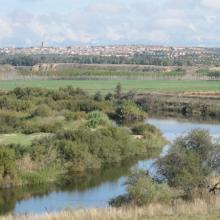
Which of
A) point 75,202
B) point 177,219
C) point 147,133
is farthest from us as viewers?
point 147,133

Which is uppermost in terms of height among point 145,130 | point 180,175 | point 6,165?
point 180,175

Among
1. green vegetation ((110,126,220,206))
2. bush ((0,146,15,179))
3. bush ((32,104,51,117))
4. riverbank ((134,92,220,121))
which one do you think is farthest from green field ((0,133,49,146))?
riverbank ((134,92,220,121))

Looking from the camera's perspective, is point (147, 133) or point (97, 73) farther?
point (97, 73)

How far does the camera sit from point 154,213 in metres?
18.6

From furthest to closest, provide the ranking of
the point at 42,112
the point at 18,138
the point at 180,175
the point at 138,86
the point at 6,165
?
the point at 138,86
the point at 42,112
the point at 18,138
the point at 6,165
the point at 180,175

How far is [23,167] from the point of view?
108 feet

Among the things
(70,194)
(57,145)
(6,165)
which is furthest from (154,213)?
(57,145)

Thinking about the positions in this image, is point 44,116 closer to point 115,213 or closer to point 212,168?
point 212,168

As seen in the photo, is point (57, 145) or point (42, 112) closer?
point (57, 145)

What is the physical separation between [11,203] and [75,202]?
117 inches

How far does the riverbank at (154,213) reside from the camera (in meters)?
17.6

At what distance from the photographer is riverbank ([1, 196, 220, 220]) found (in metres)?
17.6

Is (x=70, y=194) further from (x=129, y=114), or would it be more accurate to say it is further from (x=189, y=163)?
(x=129, y=114)

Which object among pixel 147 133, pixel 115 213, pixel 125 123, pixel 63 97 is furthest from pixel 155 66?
pixel 115 213
